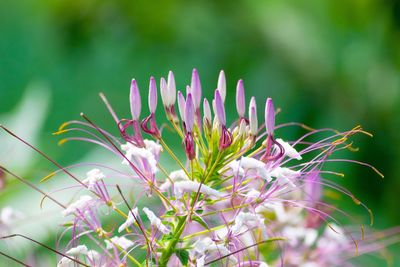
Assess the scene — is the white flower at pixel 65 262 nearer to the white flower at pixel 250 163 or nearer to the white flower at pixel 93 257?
the white flower at pixel 93 257

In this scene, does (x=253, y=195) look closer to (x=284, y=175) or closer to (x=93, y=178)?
(x=284, y=175)

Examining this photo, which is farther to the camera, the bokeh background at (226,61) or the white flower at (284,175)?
the bokeh background at (226,61)

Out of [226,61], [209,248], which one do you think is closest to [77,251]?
[209,248]

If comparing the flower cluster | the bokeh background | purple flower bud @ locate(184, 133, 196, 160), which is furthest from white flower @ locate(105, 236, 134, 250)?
the bokeh background

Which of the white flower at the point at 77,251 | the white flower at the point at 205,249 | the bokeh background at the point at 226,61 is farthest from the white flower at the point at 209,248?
the bokeh background at the point at 226,61

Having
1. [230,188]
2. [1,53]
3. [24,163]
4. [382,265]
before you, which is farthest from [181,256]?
[1,53]
